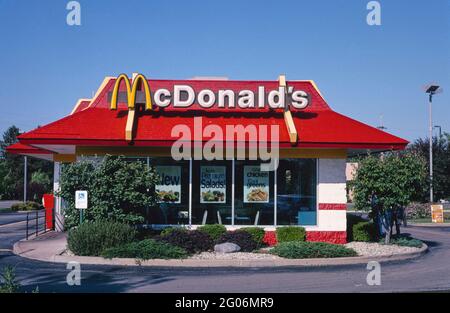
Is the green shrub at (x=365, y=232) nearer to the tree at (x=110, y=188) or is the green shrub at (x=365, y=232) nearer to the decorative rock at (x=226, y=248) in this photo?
the decorative rock at (x=226, y=248)

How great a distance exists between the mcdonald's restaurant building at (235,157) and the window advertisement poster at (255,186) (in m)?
0.04

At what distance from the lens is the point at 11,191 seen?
2785 inches

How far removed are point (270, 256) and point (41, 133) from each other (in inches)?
338

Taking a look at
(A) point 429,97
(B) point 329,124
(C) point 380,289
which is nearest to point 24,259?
(C) point 380,289

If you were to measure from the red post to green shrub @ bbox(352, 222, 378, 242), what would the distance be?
1237 cm

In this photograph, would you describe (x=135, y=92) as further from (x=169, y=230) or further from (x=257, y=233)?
(x=257, y=233)

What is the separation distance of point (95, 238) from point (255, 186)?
6066 millimetres

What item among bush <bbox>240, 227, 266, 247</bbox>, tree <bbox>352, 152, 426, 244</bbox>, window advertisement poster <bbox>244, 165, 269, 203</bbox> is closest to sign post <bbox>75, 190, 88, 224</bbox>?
bush <bbox>240, 227, 266, 247</bbox>

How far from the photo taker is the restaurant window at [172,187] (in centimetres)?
1766

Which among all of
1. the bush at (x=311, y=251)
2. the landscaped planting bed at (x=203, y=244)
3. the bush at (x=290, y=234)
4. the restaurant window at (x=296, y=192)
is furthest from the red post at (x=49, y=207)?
the bush at (x=311, y=251)

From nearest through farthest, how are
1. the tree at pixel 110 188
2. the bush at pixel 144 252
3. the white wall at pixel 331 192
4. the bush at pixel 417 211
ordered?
the bush at pixel 144 252 < the tree at pixel 110 188 < the white wall at pixel 331 192 < the bush at pixel 417 211

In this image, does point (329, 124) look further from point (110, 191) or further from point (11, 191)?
point (11, 191)

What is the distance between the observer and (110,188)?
15.7m

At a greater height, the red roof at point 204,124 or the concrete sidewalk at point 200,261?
the red roof at point 204,124
